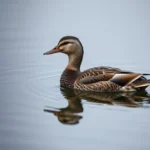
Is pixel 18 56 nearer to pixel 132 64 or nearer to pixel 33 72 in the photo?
pixel 33 72

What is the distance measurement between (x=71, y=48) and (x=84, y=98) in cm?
179

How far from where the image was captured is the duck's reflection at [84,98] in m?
10.8

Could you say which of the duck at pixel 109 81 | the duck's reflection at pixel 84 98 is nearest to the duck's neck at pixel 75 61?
the duck at pixel 109 81

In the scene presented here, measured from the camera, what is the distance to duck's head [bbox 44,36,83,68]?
13.6 m

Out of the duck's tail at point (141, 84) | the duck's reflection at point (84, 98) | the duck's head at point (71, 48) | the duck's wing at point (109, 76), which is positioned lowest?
the duck's reflection at point (84, 98)

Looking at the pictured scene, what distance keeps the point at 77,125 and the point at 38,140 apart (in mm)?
932

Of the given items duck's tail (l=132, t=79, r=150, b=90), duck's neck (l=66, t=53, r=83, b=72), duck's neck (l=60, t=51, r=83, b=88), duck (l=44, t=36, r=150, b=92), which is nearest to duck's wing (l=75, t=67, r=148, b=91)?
duck (l=44, t=36, r=150, b=92)

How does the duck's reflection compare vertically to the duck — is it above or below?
below

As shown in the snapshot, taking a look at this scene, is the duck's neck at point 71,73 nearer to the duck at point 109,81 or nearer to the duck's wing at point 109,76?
the duck at point 109,81

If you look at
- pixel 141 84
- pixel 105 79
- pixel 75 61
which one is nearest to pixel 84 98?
pixel 105 79

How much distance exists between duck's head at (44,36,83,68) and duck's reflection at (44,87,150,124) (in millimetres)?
926

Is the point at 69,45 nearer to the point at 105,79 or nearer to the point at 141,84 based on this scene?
the point at 105,79

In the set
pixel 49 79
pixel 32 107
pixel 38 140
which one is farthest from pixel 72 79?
pixel 38 140

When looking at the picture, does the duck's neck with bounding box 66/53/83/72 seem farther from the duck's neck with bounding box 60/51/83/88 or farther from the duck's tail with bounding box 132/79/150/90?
the duck's tail with bounding box 132/79/150/90
